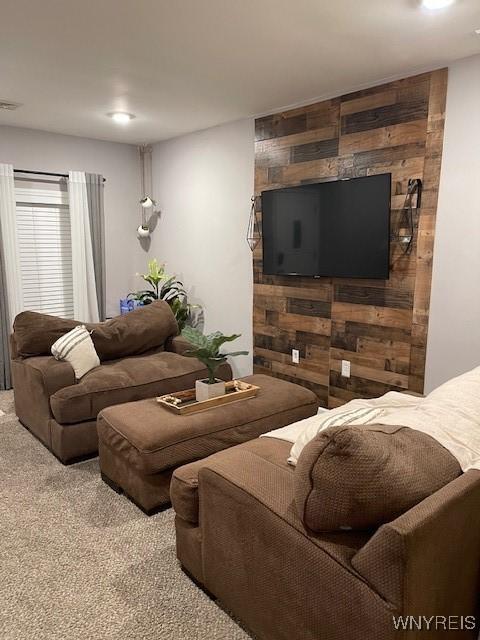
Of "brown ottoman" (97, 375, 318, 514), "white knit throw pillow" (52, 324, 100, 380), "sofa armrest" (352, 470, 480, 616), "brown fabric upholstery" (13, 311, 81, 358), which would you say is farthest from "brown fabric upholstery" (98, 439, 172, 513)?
"sofa armrest" (352, 470, 480, 616)

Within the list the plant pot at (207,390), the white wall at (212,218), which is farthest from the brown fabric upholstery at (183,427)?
the white wall at (212,218)

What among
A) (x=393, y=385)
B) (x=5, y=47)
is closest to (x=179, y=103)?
(x=5, y=47)

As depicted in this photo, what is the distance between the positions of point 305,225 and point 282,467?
95.7 inches

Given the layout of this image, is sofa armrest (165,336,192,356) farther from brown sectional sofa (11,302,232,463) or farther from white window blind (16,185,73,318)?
white window blind (16,185,73,318)

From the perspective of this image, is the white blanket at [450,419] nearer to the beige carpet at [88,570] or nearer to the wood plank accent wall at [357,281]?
the beige carpet at [88,570]

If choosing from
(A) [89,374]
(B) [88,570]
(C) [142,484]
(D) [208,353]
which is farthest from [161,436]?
(A) [89,374]

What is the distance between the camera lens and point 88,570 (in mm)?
2053

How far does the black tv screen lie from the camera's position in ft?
10.9

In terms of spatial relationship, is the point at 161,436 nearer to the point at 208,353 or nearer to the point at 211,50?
the point at 208,353

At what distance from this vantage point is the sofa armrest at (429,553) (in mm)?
1139

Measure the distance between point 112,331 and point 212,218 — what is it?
5.63 feet

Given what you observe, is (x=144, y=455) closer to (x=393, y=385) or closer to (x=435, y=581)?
(x=435, y=581)

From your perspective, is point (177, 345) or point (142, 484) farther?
point (177, 345)

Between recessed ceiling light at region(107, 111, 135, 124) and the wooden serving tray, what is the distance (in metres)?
2.60
